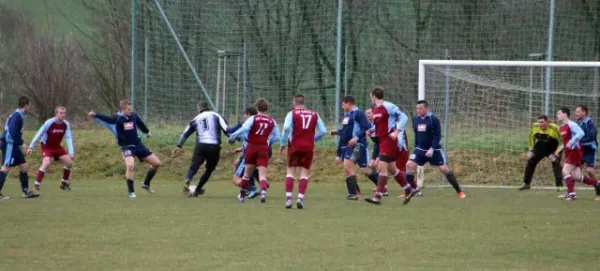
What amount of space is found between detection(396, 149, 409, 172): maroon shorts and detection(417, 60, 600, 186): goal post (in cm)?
258

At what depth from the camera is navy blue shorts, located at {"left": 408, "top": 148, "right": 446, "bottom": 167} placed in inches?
727

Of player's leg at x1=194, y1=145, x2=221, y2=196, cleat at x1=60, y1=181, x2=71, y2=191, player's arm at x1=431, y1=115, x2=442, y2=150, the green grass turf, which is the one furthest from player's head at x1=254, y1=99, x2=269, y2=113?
cleat at x1=60, y1=181, x2=71, y2=191

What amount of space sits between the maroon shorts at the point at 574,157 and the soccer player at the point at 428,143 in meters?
2.04

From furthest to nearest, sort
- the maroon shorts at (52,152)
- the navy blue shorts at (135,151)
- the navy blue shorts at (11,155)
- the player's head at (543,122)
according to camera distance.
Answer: the player's head at (543,122), the maroon shorts at (52,152), the navy blue shorts at (135,151), the navy blue shorts at (11,155)

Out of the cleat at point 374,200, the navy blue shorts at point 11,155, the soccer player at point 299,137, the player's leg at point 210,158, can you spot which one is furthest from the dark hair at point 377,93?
the navy blue shorts at point 11,155

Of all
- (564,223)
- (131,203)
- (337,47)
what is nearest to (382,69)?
(337,47)

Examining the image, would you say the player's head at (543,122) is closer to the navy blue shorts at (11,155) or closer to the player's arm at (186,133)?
the player's arm at (186,133)

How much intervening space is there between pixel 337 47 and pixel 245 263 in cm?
1774

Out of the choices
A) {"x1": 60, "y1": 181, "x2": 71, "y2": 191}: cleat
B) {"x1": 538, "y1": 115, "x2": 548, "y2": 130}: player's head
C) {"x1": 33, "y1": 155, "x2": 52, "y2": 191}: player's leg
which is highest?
{"x1": 538, "y1": 115, "x2": 548, "y2": 130}: player's head

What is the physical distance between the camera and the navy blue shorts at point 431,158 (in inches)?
727

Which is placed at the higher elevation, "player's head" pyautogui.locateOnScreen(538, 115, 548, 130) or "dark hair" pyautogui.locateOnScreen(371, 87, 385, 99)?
"dark hair" pyautogui.locateOnScreen(371, 87, 385, 99)

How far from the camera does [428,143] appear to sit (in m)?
18.7

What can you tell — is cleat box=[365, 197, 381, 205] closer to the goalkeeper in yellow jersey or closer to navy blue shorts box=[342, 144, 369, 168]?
navy blue shorts box=[342, 144, 369, 168]

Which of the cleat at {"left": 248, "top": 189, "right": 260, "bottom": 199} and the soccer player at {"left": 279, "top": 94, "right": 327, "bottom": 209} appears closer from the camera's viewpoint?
the soccer player at {"left": 279, "top": 94, "right": 327, "bottom": 209}
